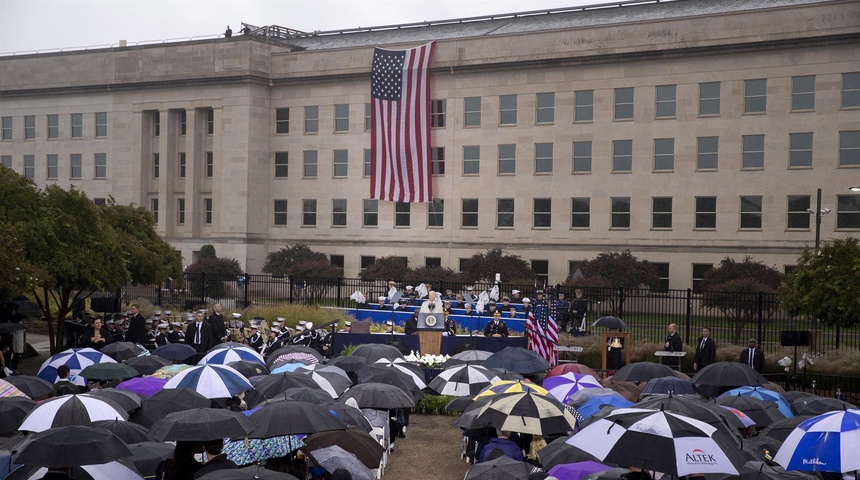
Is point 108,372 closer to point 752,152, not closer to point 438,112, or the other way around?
point 752,152

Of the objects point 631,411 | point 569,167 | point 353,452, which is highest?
point 569,167

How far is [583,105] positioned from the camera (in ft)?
179

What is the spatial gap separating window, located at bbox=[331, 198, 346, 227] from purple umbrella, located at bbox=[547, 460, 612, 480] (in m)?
49.5

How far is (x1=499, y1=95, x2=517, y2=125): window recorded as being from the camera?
56.3 m

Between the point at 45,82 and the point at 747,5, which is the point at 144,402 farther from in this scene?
the point at 45,82

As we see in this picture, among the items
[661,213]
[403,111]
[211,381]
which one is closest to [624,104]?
[661,213]

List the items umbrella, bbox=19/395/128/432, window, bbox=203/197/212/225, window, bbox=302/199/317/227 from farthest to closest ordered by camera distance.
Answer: window, bbox=203/197/212/225
window, bbox=302/199/317/227
umbrella, bbox=19/395/128/432

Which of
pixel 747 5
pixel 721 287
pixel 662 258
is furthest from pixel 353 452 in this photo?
pixel 747 5

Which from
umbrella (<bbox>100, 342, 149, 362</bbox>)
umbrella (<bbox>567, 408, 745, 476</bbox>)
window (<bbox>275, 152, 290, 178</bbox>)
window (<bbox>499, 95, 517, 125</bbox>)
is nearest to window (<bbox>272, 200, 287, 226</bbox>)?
window (<bbox>275, 152, 290, 178</bbox>)

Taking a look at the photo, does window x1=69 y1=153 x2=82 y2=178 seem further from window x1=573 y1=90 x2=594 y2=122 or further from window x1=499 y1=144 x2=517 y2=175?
window x1=573 y1=90 x2=594 y2=122

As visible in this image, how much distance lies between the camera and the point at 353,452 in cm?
1341

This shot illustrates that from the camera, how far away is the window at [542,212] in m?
55.6

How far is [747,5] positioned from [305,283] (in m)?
28.8

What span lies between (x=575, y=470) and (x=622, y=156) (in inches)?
1696
